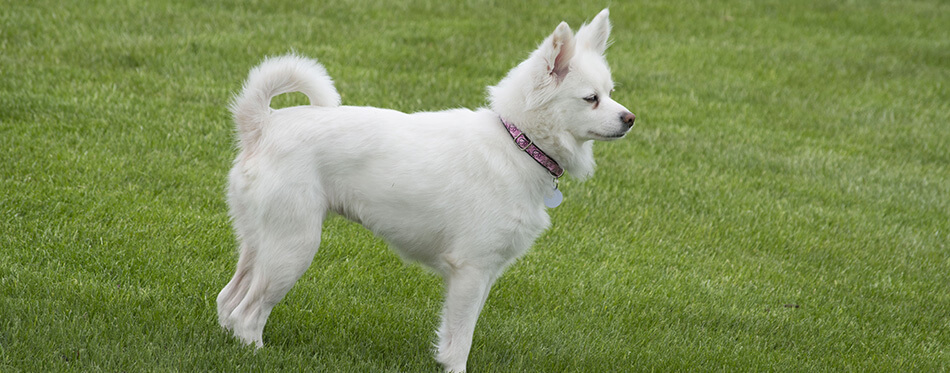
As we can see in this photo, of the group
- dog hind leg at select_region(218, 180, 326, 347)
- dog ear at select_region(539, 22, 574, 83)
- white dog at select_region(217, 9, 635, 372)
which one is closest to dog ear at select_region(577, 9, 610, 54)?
white dog at select_region(217, 9, 635, 372)

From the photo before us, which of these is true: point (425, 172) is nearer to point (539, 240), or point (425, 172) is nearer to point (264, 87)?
point (264, 87)

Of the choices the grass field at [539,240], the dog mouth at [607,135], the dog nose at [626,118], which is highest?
the dog nose at [626,118]

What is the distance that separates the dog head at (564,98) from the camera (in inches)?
147

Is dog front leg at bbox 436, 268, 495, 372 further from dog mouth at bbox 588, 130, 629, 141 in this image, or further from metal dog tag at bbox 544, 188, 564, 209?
dog mouth at bbox 588, 130, 629, 141

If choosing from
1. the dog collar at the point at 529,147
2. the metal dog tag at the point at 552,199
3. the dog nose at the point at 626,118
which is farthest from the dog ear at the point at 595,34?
the metal dog tag at the point at 552,199

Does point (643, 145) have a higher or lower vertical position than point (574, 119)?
lower

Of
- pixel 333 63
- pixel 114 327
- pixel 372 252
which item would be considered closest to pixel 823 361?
pixel 372 252

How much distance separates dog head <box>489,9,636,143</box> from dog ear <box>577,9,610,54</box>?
51mm

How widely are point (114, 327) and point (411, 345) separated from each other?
1366mm

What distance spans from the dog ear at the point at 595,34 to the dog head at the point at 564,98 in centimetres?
5

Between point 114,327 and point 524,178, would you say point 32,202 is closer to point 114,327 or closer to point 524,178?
point 114,327

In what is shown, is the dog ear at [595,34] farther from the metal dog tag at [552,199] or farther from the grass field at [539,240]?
the grass field at [539,240]

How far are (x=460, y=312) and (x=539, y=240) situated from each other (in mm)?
2247

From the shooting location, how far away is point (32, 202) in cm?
525
